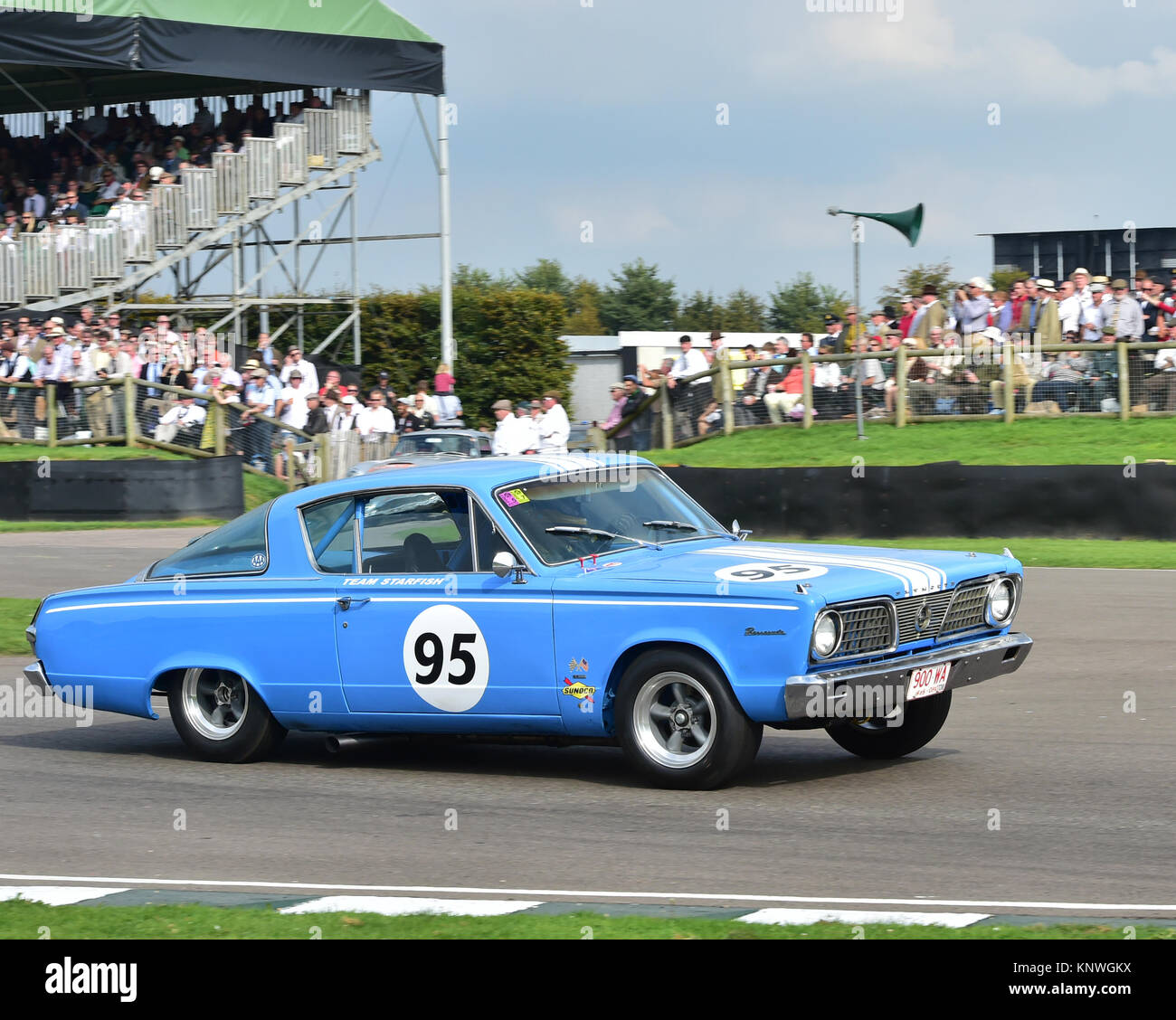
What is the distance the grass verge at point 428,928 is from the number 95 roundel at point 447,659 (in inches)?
88.3

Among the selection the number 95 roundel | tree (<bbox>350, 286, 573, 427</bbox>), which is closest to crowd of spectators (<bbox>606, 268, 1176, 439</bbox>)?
the number 95 roundel

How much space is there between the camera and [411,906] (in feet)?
17.7

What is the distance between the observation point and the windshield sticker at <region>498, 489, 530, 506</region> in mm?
7746

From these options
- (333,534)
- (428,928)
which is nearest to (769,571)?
(333,534)

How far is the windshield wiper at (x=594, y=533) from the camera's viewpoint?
25.3 feet

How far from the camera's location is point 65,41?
33500 millimetres

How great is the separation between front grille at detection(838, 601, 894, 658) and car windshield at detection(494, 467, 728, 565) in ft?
4.15

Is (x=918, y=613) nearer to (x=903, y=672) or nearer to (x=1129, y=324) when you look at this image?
(x=903, y=672)

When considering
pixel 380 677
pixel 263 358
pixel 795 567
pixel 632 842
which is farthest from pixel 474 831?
pixel 263 358

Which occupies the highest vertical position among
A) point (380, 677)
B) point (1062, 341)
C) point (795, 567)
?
point (1062, 341)

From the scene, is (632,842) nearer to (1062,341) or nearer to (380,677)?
(380,677)

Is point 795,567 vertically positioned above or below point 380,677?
above
